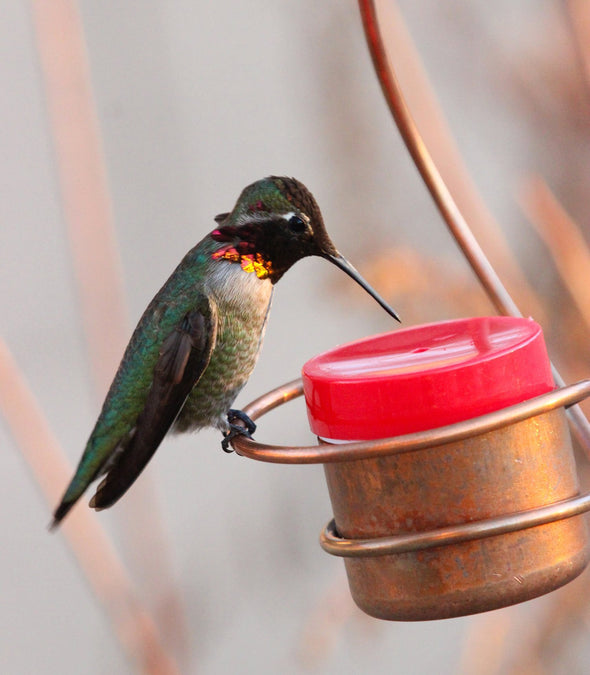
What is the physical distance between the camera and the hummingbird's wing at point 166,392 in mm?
1393

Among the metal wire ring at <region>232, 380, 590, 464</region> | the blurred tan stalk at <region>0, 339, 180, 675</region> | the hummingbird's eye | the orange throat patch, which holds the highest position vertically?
the hummingbird's eye

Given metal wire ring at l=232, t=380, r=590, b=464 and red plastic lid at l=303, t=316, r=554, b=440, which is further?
red plastic lid at l=303, t=316, r=554, b=440

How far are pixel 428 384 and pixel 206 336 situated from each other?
1.97 ft

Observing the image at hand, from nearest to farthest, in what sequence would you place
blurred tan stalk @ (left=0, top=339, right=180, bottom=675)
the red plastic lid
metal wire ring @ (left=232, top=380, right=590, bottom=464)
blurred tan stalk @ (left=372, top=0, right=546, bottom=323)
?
metal wire ring @ (left=232, top=380, right=590, bottom=464) → the red plastic lid → blurred tan stalk @ (left=372, top=0, right=546, bottom=323) → blurred tan stalk @ (left=0, top=339, right=180, bottom=675)

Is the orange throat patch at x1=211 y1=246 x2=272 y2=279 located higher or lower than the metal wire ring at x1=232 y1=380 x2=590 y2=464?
higher

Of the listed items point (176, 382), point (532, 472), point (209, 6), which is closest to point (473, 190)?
point (176, 382)

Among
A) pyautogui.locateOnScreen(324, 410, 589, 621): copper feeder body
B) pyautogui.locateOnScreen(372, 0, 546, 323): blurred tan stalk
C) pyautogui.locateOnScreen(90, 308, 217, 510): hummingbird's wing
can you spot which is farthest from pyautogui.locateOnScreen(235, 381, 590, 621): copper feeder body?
pyautogui.locateOnScreen(372, 0, 546, 323): blurred tan stalk

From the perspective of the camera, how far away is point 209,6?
3168 mm

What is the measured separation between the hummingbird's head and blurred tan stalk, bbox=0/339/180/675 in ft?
1.62

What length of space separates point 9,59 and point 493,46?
159 centimetres

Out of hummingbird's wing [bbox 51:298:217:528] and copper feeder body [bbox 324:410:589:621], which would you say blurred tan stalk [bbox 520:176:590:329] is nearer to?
hummingbird's wing [bbox 51:298:217:528]

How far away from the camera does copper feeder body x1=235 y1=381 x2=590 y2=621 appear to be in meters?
0.95

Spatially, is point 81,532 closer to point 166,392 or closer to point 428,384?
point 166,392

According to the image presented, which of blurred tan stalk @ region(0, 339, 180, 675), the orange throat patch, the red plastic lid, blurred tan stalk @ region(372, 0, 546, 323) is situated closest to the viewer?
the red plastic lid
